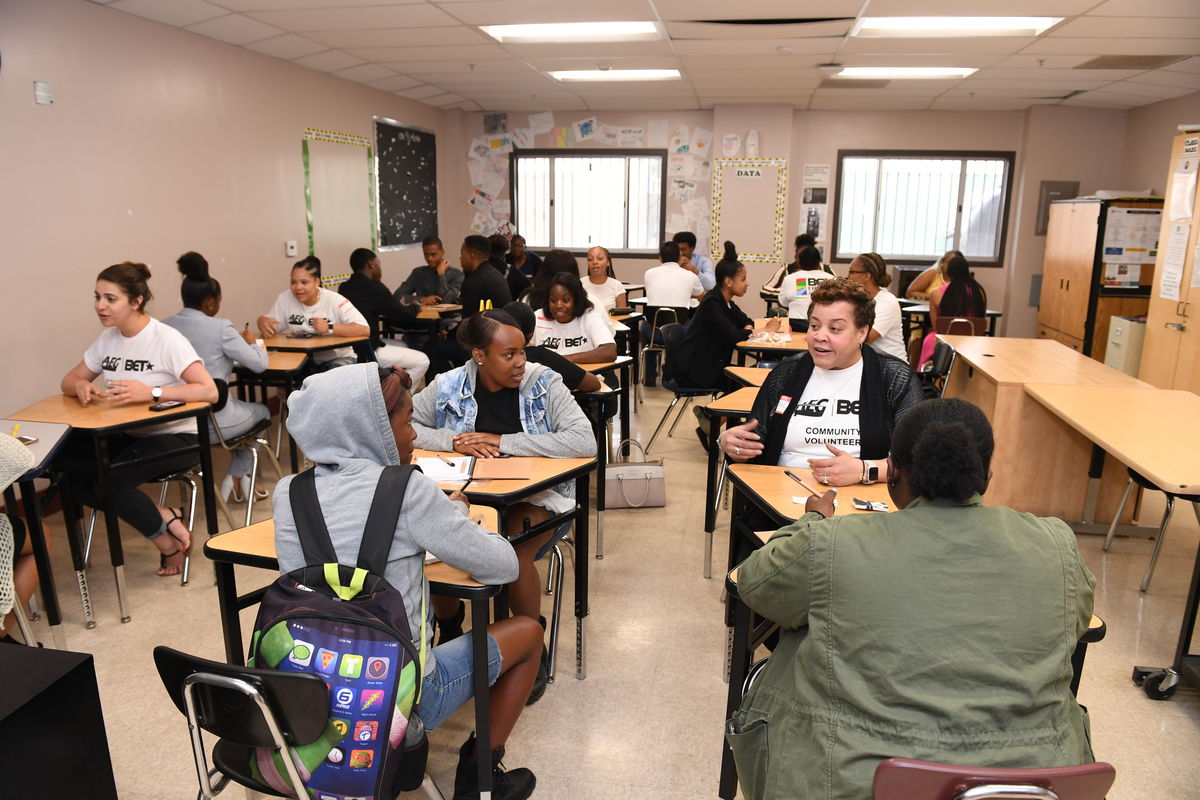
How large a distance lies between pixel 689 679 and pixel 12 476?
7.28 ft

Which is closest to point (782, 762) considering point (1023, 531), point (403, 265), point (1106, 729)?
point (1023, 531)

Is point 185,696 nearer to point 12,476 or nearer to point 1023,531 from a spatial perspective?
point 12,476

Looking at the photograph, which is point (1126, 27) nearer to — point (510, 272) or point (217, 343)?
point (510, 272)

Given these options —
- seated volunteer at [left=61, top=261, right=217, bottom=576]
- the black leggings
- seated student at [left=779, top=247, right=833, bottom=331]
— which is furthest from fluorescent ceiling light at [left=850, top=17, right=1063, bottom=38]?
the black leggings

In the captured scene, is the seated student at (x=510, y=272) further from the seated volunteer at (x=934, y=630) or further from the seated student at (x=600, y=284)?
the seated volunteer at (x=934, y=630)

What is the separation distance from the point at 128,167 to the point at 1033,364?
542 centimetres

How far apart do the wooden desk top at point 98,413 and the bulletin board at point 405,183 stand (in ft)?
16.7

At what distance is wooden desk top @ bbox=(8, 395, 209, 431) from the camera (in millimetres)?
3244

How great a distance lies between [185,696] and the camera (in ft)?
5.20

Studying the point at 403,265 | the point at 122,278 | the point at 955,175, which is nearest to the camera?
the point at 122,278

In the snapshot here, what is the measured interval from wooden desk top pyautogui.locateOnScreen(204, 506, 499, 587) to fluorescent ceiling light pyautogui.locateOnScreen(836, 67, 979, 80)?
233 inches

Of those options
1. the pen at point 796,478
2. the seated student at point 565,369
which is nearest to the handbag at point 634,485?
the seated student at point 565,369

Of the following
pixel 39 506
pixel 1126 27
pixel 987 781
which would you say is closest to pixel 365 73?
pixel 39 506

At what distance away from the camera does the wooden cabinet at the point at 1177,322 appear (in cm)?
561
